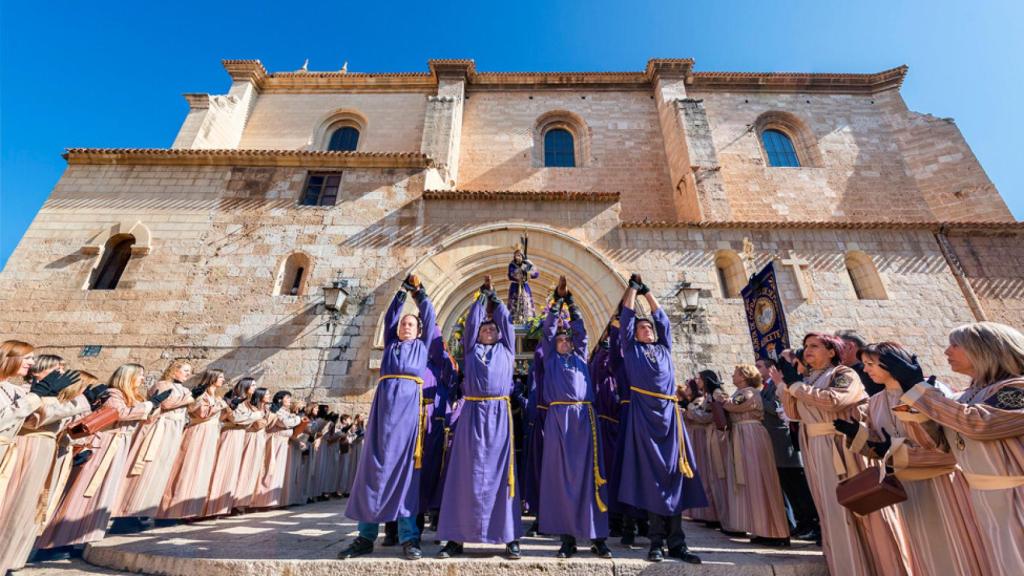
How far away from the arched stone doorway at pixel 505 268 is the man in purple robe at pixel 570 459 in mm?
4949

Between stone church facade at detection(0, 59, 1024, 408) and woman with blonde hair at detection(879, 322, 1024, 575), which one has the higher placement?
stone church facade at detection(0, 59, 1024, 408)

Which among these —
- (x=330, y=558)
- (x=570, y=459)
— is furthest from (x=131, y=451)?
(x=570, y=459)

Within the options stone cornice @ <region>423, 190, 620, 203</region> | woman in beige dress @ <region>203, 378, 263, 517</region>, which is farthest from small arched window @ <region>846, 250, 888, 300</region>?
woman in beige dress @ <region>203, 378, 263, 517</region>

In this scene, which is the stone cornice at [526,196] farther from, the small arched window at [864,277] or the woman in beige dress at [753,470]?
the woman in beige dress at [753,470]

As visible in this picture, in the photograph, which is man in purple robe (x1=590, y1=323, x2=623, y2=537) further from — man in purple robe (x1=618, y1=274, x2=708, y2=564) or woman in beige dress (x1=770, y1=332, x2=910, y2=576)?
woman in beige dress (x1=770, y1=332, x2=910, y2=576)

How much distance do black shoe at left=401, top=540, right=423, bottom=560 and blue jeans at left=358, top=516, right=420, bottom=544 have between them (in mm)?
27

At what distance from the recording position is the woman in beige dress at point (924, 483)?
2133mm

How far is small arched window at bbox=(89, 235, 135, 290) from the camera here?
8.59 metres

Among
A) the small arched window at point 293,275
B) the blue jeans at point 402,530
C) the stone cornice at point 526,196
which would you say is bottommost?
the blue jeans at point 402,530

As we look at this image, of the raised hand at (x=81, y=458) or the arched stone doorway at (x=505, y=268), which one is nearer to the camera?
the raised hand at (x=81, y=458)

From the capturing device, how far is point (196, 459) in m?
4.62

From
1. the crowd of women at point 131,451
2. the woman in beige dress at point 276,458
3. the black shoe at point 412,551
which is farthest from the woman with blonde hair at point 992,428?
the woman in beige dress at point 276,458

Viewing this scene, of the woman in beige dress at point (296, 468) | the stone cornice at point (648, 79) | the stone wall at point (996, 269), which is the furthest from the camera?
the stone cornice at point (648, 79)

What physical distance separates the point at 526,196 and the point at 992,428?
27.2 ft
